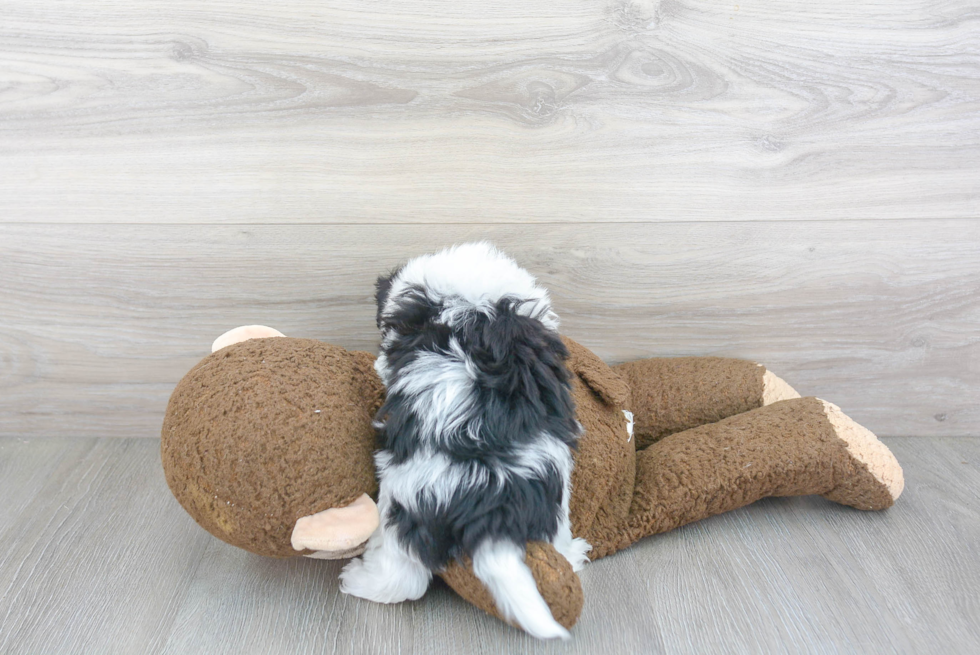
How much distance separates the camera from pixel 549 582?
2.00 feet

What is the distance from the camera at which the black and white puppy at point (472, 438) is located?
24.7 inches

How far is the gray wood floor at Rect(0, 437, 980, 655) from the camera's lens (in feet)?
2.19

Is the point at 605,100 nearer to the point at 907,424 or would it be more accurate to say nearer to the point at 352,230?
the point at 352,230

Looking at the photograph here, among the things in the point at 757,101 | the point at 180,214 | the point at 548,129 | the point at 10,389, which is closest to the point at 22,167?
the point at 180,214

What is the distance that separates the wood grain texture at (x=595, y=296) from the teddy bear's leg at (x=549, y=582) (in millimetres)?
409

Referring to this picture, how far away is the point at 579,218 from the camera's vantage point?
914 millimetres

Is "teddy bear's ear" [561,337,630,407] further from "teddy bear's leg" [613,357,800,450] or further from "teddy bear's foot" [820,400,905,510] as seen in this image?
"teddy bear's foot" [820,400,905,510]

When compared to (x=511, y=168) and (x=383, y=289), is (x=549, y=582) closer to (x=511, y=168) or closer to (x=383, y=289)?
(x=383, y=289)

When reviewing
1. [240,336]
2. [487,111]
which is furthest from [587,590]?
[487,111]

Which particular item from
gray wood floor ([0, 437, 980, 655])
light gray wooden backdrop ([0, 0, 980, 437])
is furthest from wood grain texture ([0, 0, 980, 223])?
gray wood floor ([0, 437, 980, 655])

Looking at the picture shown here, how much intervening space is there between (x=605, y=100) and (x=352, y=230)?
1.24 ft

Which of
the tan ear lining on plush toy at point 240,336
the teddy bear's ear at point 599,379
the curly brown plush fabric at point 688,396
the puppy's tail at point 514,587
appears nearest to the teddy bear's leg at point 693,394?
the curly brown plush fabric at point 688,396

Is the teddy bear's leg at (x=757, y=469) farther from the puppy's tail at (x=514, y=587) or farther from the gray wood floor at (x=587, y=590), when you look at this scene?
the puppy's tail at (x=514, y=587)

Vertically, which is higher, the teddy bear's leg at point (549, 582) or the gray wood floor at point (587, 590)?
the teddy bear's leg at point (549, 582)
